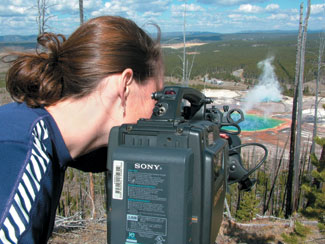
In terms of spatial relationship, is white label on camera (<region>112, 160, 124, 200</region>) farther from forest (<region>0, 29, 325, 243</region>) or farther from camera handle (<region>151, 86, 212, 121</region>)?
forest (<region>0, 29, 325, 243</region>)

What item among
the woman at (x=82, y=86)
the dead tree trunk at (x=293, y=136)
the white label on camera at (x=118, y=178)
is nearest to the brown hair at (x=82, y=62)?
the woman at (x=82, y=86)

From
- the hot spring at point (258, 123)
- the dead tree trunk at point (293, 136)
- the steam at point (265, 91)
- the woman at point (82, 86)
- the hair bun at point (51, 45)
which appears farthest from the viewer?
the steam at point (265, 91)

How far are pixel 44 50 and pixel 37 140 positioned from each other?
599 millimetres

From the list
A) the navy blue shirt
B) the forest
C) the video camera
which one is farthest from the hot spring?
the navy blue shirt

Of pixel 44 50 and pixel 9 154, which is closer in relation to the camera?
pixel 9 154

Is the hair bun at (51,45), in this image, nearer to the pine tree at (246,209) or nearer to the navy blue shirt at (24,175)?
the navy blue shirt at (24,175)

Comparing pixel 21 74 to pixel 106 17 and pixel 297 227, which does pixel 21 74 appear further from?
pixel 297 227

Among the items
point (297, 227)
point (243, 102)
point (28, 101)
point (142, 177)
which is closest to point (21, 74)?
point (28, 101)

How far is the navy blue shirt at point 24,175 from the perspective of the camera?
32.8 inches

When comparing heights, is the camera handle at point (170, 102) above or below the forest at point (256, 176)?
above

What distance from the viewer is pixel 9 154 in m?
0.89

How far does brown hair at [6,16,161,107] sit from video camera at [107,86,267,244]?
29 cm

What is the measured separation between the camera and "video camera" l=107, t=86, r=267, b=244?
0.97 m

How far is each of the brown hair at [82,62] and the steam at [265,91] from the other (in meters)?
48.0
